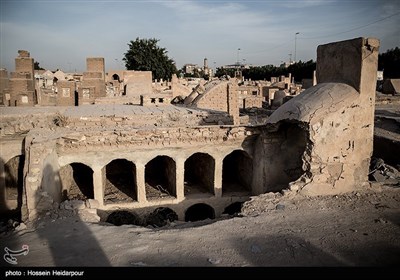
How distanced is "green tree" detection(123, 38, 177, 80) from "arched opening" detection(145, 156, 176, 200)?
3796 centimetres

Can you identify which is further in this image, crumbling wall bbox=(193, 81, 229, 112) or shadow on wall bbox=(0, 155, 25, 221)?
crumbling wall bbox=(193, 81, 229, 112)

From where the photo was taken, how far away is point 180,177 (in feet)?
41.1

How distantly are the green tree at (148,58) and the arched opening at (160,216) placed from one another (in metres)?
41.8

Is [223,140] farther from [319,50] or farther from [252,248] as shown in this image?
[252,248]

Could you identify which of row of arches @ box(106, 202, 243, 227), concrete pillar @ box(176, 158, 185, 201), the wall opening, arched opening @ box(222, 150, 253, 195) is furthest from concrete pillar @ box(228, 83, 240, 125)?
row of arches @ box(106, 202, 243, 227)

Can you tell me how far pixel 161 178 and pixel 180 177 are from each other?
3.12 m

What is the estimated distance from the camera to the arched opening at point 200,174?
13.4 m

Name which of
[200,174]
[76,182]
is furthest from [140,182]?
[76,182]

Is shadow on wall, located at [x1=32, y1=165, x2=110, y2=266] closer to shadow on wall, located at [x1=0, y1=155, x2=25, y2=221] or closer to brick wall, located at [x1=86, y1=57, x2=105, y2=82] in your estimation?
shadow on wall, located at [x1=0, y1=155, x2=25, y2=221]

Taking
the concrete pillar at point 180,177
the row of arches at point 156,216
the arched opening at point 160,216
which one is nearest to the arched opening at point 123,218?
the row of arches at point 156,216

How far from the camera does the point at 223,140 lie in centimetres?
1246

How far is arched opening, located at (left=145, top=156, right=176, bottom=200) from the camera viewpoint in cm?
1305

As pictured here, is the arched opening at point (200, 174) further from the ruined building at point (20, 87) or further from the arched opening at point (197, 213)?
the ruined building at point (20, 87)
